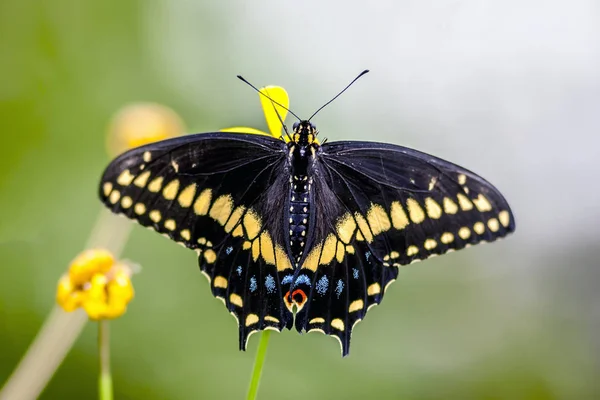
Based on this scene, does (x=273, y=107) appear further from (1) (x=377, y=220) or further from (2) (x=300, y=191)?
(1) (x=377, y=220)

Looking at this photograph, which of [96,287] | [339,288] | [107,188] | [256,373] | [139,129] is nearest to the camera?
[256,373]

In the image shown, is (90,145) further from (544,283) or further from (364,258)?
(544,283)

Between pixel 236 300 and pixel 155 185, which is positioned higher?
pixel 155 185

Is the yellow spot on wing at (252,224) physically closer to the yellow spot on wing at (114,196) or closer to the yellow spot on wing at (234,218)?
the yellow spot on wing at (234,218)

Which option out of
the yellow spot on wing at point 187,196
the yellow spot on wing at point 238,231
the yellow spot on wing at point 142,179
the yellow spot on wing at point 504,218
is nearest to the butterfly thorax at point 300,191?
the yellow spot on wing at point 238,231

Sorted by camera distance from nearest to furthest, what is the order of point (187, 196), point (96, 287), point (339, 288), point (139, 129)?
point (96, 287) < point (187, 196) < point (339, 288) < point (139, 129)

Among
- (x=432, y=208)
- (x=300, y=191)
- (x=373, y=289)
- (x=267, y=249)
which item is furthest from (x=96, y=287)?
(x=432, y=208)

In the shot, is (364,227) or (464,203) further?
(364,227)

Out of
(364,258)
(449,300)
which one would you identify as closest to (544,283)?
(449,300)
